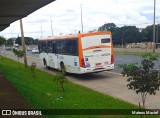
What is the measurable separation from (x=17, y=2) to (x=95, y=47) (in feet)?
38.6

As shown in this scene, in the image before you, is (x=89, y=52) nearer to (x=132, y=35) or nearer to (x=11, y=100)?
(x=11, y=100)

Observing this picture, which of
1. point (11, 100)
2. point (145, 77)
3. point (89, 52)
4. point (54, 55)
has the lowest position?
point (11, 100)

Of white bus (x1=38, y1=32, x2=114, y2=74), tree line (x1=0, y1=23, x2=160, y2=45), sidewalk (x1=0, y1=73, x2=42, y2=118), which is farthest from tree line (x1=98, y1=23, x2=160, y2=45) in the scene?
sidewalk (x1=0, y1=73, x2=42, y2=118)

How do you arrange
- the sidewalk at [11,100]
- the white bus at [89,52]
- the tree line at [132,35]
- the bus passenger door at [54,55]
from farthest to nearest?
the tree line at [132,35] < the bus passenger door at [54,55] < the white bus at [89,52] < the sidewalk at [11,100]

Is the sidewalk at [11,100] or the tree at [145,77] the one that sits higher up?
the tree at [145,77]

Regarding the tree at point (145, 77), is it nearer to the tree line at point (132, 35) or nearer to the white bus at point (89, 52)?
the white bus at point (89, 52)

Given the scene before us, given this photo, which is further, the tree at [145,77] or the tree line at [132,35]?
the tree line at [132,35]

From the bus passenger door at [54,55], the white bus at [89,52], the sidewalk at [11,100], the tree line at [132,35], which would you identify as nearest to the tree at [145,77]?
the sidewalk at [11,100]

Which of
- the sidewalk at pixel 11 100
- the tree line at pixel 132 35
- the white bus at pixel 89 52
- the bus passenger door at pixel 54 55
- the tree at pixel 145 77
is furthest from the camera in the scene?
the tree line at pixel 132 35

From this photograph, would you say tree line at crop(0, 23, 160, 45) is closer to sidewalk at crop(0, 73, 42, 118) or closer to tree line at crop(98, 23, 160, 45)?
tree line at crop(98, 23, 160, 45)

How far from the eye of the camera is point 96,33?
2227cm

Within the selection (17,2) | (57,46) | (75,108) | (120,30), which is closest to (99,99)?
(75,108)

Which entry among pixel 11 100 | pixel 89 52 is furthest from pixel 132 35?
pixel 11 100

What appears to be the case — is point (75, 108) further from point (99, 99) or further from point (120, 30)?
point (120, 30)
